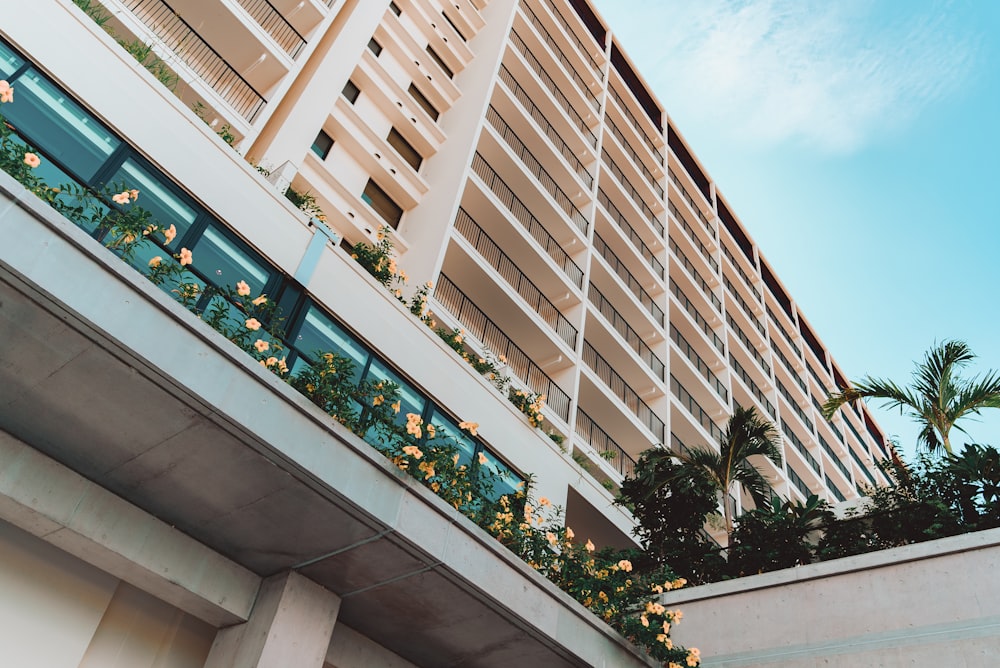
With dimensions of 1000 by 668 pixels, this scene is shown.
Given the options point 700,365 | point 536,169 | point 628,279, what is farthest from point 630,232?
point 536,169

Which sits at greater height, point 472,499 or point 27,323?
point 472,499

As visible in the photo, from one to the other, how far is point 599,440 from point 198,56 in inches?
617

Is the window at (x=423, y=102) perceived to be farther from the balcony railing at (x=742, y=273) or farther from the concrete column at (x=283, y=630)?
the balcony railing at (x=742, y=273)

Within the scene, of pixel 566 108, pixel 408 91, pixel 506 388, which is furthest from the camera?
pixel 566 108

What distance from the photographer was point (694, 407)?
3108 centimetres

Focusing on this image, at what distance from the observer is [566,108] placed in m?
31.6

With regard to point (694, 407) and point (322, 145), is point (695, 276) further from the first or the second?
point (322, 145)

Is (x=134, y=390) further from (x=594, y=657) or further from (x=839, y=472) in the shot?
(x=839, y=472)

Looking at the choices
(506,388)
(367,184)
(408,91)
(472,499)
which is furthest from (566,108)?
(472,499)

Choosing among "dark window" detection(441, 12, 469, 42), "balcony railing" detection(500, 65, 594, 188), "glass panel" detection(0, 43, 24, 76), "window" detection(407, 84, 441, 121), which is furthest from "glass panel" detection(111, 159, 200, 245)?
"dark window" detection(441, 12, 469, 42)

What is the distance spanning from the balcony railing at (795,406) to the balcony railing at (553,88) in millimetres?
17286

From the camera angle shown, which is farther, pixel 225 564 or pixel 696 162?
pixel 696 162

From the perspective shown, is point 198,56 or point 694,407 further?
point 694,407

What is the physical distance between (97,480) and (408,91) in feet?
67.7
